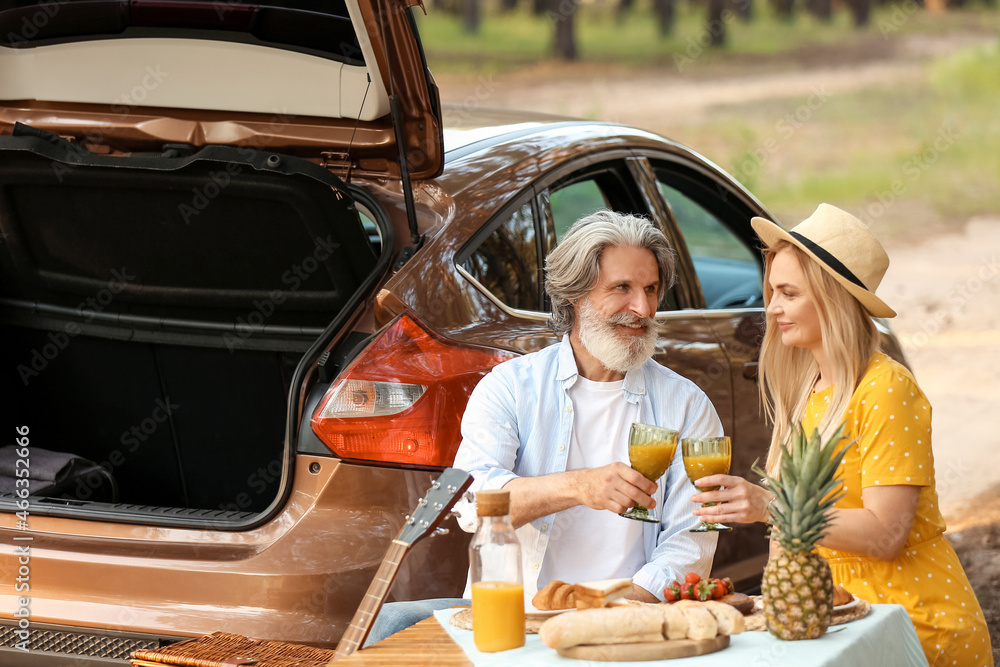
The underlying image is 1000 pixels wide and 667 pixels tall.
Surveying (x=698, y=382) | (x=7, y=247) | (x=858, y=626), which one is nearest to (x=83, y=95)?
(x=7, y=247)

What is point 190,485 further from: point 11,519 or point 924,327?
point 924,327

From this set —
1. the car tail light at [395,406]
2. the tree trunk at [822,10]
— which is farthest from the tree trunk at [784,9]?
the car tail light at [395,406]

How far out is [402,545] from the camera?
212 cm

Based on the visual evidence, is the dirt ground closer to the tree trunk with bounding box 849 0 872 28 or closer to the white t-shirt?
the tree trunk with bounding box 849 0 872 28

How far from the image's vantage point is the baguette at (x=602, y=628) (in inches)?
78.6

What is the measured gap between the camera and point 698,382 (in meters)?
3.70

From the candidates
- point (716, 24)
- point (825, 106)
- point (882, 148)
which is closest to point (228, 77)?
point (882, 148)

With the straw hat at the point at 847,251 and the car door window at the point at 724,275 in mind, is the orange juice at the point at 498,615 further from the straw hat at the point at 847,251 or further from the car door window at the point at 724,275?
the car door window at the point at 724,275

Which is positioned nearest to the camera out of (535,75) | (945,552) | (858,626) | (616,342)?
(858,626)

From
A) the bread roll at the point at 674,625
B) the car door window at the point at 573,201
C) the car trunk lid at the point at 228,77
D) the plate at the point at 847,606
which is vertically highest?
the car trunk lid at the point at 228,77

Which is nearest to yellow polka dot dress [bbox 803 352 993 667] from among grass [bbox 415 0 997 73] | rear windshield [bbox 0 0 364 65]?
rear windshield [bbox 0 0 364 65]

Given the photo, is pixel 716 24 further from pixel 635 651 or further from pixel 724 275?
pixel 635 651

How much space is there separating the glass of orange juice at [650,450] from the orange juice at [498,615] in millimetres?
430

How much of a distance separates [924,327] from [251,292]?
363 inches
